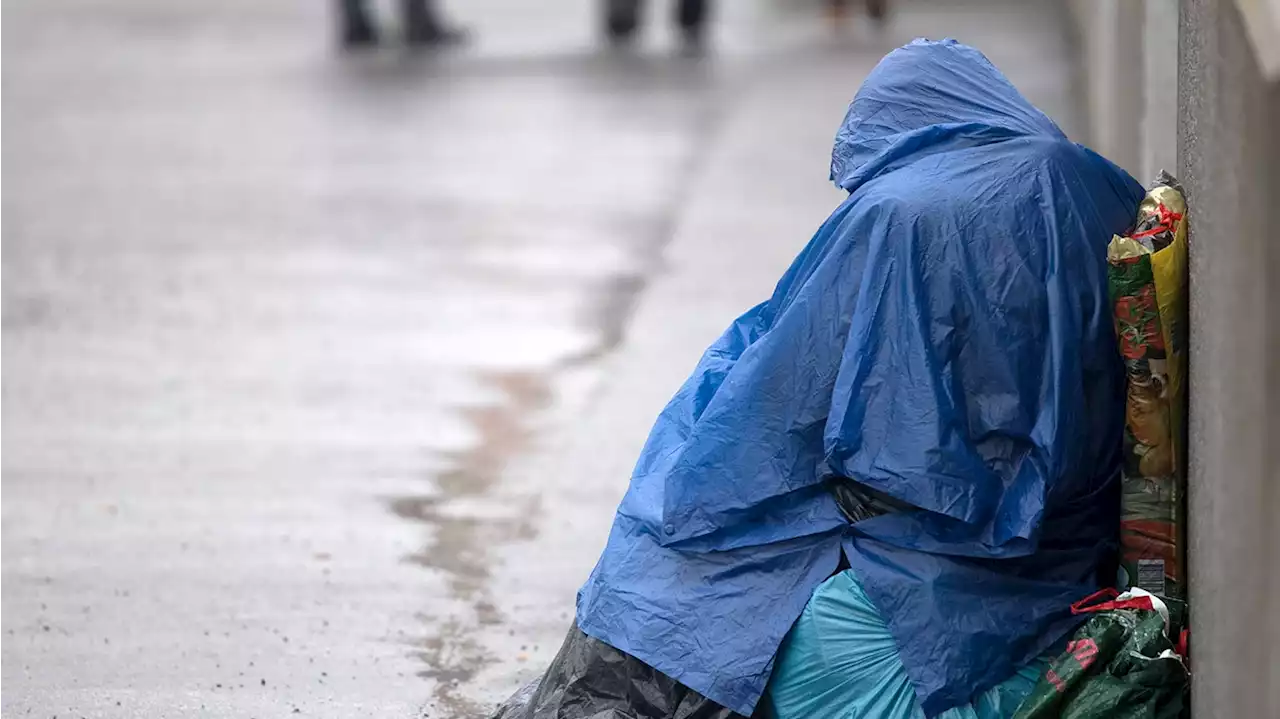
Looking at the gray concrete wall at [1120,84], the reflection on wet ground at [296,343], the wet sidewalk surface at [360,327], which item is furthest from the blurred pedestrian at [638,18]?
the gray concrete wall at [1120,84]

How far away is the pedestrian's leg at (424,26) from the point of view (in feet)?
45.0

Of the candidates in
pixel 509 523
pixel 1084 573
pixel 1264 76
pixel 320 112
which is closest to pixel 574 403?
pixel 509 523

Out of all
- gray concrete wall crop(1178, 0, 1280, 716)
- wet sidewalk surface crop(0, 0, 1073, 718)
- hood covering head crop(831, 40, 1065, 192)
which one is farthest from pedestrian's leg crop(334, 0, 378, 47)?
gray concrete wall crop(1178, 0, 1280, 716)

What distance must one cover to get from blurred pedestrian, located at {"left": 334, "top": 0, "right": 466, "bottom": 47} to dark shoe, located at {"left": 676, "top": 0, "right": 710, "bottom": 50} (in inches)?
70.1

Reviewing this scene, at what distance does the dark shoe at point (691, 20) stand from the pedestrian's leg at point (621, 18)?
0.34 m

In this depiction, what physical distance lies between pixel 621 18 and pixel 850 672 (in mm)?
10817

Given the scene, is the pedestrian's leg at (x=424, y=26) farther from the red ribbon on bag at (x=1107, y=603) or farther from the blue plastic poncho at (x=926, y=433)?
the red ribbon on bag at (x=1107, y=603)

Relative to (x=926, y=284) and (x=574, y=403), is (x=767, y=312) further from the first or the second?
(x=574, y=403)

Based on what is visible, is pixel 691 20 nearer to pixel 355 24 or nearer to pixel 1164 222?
pixel 355 24

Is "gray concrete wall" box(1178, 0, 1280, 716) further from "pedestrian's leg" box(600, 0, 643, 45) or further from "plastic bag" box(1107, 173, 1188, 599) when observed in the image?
"pedestrian's leg" box(600, 0, 643, 45)

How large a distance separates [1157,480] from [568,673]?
47.5 inches

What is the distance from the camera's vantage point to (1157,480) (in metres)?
3.19

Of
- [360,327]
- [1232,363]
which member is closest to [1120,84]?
[360,327]

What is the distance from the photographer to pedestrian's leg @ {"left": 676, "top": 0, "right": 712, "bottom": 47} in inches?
532
